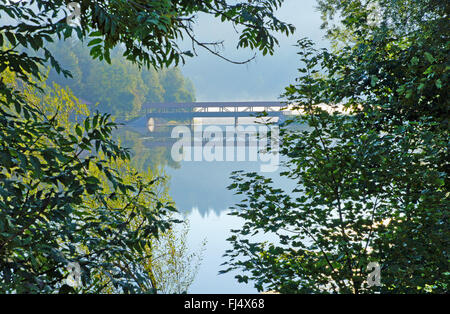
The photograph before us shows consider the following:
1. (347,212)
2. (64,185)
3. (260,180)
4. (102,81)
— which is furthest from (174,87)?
(64,185)

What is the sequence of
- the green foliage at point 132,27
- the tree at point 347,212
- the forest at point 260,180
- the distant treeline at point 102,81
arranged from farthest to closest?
the distant treeline at point 102,81 → the tree at point 347,212 → the green foliage at point 132,27 → the forest at point 260,180

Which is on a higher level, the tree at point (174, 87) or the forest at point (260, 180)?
the tree at point (174, 87)

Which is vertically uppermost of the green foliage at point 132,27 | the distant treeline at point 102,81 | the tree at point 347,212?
the distant treeline at point 102,81

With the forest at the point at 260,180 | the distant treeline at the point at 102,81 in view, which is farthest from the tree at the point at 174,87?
the forest at the point at 260,180

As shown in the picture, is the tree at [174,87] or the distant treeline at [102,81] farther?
the tree at [174,87]

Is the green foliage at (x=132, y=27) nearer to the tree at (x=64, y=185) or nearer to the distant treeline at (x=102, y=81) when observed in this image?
the tree at (x=64, y=185)

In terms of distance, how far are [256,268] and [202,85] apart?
1868 cm

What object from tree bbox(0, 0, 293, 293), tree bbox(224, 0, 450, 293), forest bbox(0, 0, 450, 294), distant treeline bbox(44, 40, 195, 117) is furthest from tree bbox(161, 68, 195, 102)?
tree bbox(0, 0, 293, 293)

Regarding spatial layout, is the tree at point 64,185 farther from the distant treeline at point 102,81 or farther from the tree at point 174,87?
the tree at point 174,87

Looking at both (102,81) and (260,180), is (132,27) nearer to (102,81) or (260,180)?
(260,180)

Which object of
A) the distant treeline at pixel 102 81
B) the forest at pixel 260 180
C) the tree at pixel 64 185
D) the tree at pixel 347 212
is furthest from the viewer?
the distant treeline at pixel 102 81
